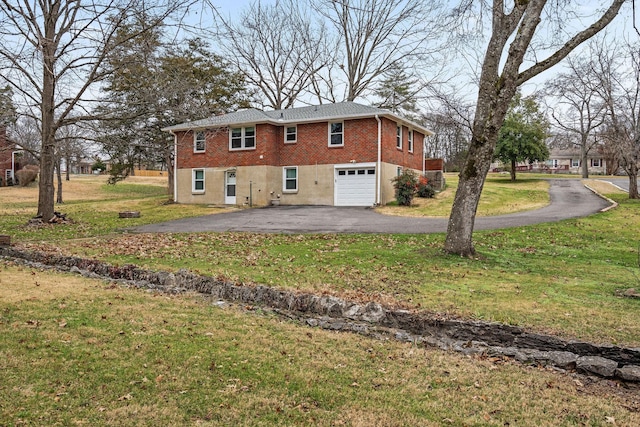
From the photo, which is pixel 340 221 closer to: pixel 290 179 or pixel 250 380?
pixel 290 179

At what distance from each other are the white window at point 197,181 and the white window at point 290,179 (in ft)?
18.0

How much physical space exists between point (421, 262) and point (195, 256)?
553 cm

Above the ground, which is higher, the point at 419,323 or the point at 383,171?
the point at 383,171

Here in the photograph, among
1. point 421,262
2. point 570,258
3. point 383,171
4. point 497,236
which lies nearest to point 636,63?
point 383,171

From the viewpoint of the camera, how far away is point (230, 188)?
28.7 m

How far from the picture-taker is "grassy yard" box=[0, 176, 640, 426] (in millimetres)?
3857

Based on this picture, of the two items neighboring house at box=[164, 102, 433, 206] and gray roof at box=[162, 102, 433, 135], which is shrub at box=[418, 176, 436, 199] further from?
gray roof at box=[162, 102, 433, 135]

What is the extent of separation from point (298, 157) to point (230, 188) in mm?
4673

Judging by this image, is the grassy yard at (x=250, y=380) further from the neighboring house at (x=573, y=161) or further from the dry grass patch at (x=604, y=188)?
the neighboring house at (x=573, y=161)

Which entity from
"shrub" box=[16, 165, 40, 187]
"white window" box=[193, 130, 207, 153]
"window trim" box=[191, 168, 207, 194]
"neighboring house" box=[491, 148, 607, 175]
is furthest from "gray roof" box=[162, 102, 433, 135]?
"neighboring house" box=[491, 148, 607, 175]

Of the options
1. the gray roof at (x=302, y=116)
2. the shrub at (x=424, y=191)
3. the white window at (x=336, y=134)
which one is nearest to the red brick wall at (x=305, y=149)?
the white window at (x=336, y=134)

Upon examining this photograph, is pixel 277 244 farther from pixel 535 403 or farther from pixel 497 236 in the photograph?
pixel 535 403

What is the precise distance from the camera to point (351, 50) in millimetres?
36875

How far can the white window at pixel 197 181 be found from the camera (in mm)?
29688
